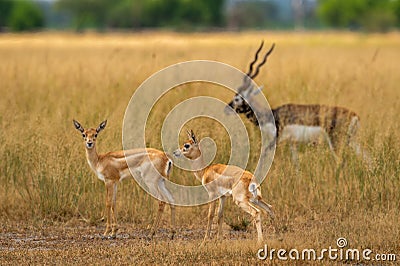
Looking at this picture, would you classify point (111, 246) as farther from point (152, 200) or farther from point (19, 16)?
point (19, 16)

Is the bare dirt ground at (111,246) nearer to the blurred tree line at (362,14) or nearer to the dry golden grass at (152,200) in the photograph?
the dry golden grass at (152,200)

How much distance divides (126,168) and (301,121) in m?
3.45

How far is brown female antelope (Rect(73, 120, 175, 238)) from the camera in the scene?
7.12 m

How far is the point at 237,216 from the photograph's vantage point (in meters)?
7.72

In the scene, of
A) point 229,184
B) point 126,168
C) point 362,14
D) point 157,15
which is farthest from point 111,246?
point 362,14

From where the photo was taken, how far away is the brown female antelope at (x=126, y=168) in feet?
23.4

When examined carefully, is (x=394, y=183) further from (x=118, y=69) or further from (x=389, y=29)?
(x=389, y=29)

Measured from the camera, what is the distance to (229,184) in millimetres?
6762

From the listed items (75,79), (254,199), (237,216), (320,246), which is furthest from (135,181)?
(75,79)

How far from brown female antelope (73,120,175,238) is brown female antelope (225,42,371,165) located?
8.12 feet

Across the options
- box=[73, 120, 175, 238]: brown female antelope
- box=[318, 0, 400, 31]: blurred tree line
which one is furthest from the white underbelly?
box=[318, 0, 400, 31]: blurred tree line

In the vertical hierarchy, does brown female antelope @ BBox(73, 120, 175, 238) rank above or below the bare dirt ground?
above

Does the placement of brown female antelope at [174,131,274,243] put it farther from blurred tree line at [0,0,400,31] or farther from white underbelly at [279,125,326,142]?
blurred tree line at [0,0,400,31]

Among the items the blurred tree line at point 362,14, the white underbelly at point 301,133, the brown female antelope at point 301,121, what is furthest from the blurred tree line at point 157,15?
the white underbelly at point 301,133
